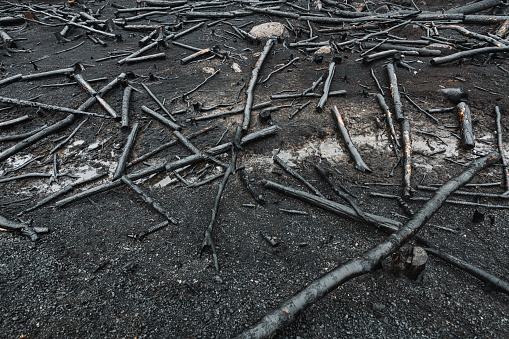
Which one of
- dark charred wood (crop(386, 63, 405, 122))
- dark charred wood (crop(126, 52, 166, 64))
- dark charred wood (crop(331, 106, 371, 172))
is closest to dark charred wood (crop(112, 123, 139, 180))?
dark charred wood (crop(126, 52, 166, 64))

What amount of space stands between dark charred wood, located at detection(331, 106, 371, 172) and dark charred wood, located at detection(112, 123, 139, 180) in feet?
19.0

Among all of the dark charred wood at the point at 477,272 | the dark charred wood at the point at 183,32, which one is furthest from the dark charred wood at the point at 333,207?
the dark charred wood at the point at 183,32

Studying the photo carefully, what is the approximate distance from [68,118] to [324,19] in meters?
13.4

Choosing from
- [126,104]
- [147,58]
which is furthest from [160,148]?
[147,58]

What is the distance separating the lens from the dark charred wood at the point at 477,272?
12.2 feet

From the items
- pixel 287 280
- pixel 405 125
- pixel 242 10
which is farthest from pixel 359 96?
pixel 242 10

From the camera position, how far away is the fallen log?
3244 mm

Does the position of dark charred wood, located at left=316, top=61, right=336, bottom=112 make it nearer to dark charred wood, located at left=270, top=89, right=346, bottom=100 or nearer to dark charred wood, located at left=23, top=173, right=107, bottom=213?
dark charred wood, located at left=270, top=89, right=346, bottom=100

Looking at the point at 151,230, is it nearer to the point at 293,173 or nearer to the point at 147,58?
the point at 293,173

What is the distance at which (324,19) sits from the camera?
553 inches

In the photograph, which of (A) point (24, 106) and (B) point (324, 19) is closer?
(A) point (24, 106)

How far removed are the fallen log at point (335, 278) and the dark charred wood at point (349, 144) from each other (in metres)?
1.64

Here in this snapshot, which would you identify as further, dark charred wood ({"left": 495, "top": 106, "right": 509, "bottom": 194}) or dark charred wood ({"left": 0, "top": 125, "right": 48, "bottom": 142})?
dark charred wood ({"left": 0, "top": 125, "right": 48, "bottom": 142})

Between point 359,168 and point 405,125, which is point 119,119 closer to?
point 359,168
